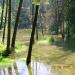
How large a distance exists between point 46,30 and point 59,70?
4270 centimetres

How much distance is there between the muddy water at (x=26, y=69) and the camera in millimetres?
15039

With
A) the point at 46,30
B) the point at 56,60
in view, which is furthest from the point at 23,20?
the point at 56,60

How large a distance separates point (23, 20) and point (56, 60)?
63569mm

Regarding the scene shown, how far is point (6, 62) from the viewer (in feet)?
59.7

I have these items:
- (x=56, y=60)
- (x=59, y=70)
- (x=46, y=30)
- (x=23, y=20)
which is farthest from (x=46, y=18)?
(x=59, y=70)

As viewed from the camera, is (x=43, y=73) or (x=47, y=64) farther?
(x=47, y=64)

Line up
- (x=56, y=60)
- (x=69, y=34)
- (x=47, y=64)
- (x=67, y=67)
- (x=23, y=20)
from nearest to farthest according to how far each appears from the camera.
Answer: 1. (x=67, y=67)
2. (x=47, y=64)
3. (x=56, y=60)
4. (x=69, y=34)
5. (x=23, y=20)

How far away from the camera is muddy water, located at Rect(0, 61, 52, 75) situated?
15039mm

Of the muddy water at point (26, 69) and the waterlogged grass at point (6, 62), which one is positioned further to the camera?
the waterlogged grass at point (6, 62)

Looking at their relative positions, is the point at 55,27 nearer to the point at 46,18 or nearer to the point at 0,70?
the point at 46,18

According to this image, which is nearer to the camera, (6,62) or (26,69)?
(26,69)

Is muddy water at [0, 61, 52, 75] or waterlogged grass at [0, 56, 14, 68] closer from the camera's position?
muddy water at [0, 61, 52, 75]

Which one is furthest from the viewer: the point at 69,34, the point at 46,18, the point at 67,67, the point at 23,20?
the point at 23,20

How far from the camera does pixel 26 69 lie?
1612 centimetres
